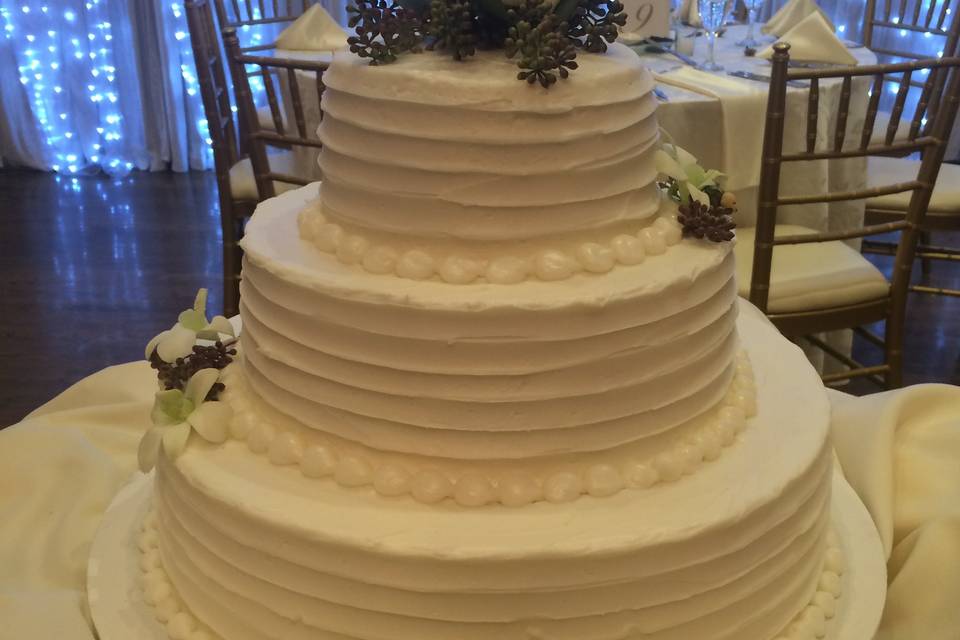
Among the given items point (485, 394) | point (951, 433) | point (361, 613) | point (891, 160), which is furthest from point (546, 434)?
point (891, 160)

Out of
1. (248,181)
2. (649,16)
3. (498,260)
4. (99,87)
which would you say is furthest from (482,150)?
(99,87)

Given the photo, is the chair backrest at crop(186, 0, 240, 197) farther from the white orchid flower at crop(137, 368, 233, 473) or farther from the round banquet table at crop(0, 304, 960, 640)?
the white orchid flower at crop(137, 368, 233, 473)

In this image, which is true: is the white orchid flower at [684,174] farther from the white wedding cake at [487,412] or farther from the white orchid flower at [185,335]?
the white orchid flower at [185,335]

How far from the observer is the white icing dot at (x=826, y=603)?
1531 mm

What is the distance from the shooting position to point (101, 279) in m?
4.71

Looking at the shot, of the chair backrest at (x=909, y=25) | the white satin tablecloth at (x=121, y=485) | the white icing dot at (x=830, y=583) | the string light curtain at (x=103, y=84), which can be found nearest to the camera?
the white icing dot at (x=830, y=583)

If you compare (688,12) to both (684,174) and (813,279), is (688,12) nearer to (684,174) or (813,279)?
(813,279)

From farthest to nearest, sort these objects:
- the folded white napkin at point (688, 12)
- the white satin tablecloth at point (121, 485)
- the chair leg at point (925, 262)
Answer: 1. the chair leg at point (925, 262)
2. the folded white napkin at point (688, 12)
3. the white satin tablecloth at point (121, 485)

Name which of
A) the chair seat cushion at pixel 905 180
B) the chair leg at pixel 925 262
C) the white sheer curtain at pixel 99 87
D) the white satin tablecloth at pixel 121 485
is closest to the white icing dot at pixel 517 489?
the white satin tablecloth at pixel 121 485

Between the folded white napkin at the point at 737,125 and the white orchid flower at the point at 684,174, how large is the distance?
4.38 ft

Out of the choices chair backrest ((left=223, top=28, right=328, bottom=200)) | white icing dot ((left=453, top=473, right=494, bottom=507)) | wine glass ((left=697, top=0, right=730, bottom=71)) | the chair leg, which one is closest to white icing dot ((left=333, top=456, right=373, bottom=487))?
white icing dot ((left=453, top=473, right=494, bottom=507))

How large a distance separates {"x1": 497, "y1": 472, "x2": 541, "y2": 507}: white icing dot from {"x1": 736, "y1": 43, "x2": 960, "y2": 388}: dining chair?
5.51 feet

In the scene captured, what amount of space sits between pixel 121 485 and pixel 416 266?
108 centimetres

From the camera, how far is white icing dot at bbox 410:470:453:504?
1.30m
